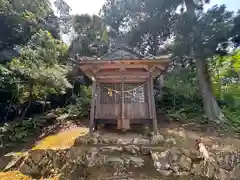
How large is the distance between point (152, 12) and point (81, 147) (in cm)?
1254

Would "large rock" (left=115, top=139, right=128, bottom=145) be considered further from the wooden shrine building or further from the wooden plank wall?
the wooden plank wall

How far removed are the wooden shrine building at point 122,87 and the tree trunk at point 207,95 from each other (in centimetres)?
519

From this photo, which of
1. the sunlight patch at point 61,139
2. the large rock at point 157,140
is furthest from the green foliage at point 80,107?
the large rock at point 157,140

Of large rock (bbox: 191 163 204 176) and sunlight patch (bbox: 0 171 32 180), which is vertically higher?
large rock (bbox: 191 163 204 176)

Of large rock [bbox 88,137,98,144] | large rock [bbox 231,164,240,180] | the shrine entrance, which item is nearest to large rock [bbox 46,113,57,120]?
the shrine entrance

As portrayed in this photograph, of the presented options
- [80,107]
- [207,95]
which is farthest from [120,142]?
[80,107]

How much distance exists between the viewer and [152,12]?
16219mm

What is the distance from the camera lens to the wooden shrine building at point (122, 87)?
8.91 m

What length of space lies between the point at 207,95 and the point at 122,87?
6.72 metres

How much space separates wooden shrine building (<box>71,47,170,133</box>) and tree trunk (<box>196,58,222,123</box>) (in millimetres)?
5194

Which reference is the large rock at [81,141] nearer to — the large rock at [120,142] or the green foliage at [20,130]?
the large rock at [120,142]

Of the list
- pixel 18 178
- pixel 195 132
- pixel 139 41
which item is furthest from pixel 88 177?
pixel 139 41

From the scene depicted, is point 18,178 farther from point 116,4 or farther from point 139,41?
point 116,4

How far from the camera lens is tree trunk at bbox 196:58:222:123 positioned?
12.7 m
